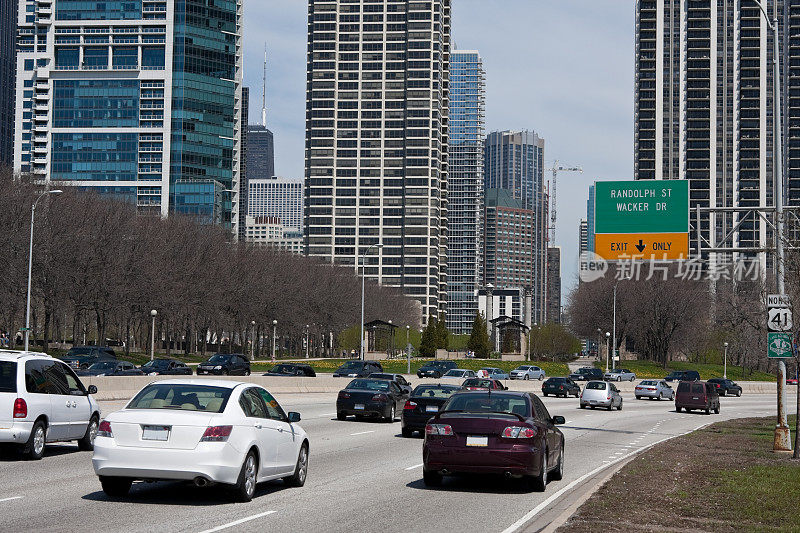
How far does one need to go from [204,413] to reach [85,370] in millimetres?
44020

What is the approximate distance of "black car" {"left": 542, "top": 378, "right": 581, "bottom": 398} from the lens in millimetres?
61531

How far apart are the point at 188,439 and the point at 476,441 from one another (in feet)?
15.1

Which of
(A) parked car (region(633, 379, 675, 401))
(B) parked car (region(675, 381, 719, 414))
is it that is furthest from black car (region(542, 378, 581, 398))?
(B) parked car (region(675, 381, 719, 414))

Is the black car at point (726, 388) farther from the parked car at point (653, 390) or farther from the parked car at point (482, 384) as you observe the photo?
Result: the parked car at point (482, 384)

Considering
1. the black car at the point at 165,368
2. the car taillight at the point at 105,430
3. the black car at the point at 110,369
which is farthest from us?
the black car at the point at 165,368

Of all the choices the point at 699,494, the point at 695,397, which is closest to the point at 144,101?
the point at 695,397

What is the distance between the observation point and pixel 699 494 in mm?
15258

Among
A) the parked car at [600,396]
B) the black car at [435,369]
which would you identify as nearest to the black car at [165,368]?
the black car at [435,369]

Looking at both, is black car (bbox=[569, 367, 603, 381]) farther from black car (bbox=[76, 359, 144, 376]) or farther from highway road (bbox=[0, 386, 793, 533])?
highway road (bbox=[0, 386, 793, 533])

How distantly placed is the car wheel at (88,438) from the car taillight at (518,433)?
29.7 feet

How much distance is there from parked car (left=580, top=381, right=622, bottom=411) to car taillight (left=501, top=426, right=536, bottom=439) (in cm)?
3487

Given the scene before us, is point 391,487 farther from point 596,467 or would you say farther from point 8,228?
point 8,228

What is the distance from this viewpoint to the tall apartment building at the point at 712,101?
186 m

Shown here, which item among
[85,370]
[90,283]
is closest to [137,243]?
[90,283]
